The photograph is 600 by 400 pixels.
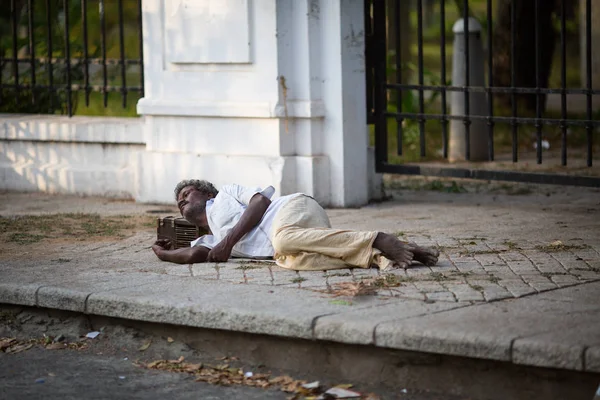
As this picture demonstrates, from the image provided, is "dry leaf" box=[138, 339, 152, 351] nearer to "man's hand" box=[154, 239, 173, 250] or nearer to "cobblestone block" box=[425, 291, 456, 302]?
"man's hand" box=[154, 239, 173, 250]

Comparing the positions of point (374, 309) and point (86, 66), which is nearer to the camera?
point (374, 309)

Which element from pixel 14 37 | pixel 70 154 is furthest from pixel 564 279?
pixel 14 37

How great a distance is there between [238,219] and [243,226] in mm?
100

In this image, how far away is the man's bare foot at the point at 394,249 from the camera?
5.96m

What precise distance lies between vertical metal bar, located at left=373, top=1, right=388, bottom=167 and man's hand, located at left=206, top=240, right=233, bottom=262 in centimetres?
313

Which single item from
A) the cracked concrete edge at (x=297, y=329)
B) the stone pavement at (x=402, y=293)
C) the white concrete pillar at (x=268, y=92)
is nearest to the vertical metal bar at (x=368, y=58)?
the white concrete pillar at (x=268, y=92)

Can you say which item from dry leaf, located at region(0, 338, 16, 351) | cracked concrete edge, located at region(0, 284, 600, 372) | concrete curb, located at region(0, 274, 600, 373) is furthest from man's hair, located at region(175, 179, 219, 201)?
dry leaf, located at region(0, 338, 16, 351)

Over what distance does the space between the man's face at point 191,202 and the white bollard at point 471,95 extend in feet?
17.2

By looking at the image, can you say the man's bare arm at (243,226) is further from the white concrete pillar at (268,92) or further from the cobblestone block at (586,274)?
the white concrete pillar at (268,92)

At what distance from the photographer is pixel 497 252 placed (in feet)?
21.5

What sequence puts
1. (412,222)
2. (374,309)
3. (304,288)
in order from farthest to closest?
1. (412,222)
2. (304,288)
3. (374,309)

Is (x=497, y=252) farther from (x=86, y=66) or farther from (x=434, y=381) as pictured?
(x=86, y=66)

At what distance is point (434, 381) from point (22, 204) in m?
5.86

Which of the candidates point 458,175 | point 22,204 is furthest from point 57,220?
point 458,175
